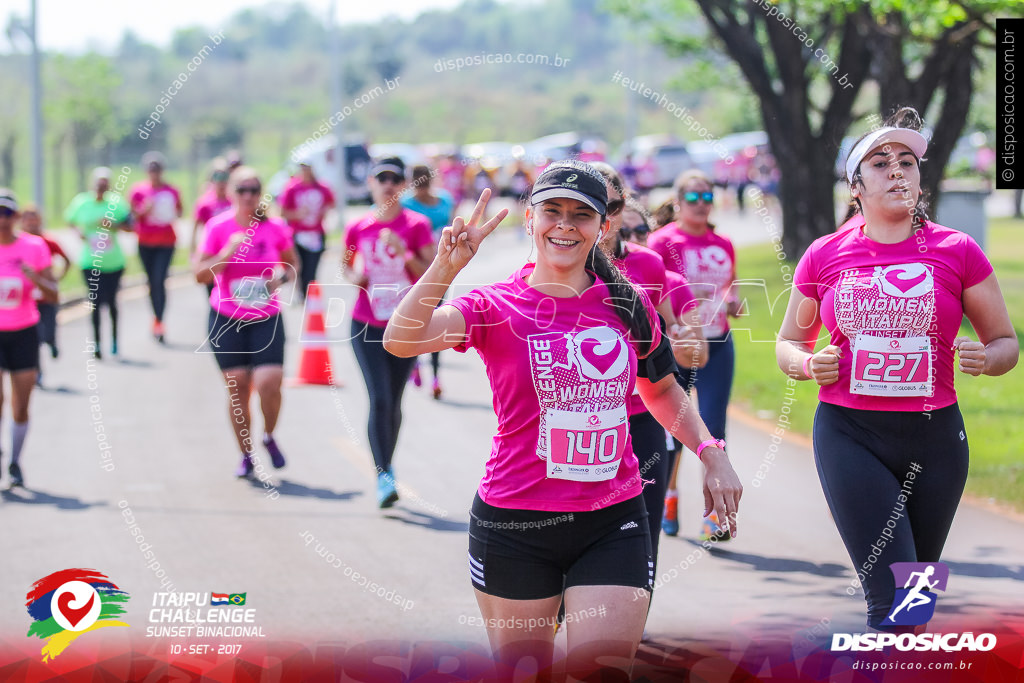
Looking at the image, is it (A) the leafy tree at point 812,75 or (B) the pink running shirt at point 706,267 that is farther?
(A) the leafy tree at point 812,75

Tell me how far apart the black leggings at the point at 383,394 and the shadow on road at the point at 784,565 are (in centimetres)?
216

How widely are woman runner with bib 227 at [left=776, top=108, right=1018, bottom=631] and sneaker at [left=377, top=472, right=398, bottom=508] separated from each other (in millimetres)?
3879

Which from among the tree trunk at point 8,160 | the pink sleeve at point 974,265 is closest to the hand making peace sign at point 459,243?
the pink sleeve at point 974,265

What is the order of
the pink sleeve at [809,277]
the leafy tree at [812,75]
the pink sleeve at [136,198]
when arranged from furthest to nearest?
the leafy tree at [812,75], the pink sleeve at [136,198], the pink sleeve at [809,277]

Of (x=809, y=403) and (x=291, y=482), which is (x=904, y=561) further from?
(x=809, y=403)

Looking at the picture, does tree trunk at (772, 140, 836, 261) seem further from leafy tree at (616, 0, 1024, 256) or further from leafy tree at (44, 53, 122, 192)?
leafy tree at (44, 53, 122, 192)

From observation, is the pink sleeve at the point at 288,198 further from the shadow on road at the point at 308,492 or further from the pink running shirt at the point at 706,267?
the pink running shirt at the point at 706,267

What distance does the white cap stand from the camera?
13.9 ft

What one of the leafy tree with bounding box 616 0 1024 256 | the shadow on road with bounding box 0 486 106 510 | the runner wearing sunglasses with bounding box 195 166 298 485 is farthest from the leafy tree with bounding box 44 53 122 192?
the shadow on road with bounding box 0 486 106 510

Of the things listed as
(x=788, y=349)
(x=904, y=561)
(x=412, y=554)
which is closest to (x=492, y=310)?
(x=788, y=349)

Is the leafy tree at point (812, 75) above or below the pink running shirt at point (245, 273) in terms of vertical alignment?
above

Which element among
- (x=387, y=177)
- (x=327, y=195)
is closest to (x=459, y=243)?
(x=387, y=177)

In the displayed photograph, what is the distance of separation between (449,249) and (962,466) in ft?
6.55

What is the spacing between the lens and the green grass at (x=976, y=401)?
831cm
